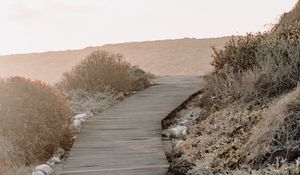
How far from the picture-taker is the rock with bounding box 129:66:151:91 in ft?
67.3

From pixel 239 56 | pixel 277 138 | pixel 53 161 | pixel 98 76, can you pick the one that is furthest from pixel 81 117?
pixel 277 138

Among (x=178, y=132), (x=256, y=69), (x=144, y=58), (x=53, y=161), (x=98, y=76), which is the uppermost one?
(x=256, y=69)

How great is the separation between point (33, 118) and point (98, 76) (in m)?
6.90

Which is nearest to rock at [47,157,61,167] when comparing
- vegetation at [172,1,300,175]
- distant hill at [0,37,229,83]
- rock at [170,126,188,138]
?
vegetation at [172,1,300,175]

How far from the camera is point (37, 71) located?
4619 cm

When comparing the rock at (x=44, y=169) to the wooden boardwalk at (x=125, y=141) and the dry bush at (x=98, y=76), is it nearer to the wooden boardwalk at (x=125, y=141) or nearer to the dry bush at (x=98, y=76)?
the wooden boardwalk at (x=125, y=141)

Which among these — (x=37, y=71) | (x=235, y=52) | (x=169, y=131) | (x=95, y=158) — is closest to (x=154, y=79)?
(x=235, y=52)

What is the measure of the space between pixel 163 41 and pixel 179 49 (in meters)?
3.43

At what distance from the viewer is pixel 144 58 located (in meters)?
47.9

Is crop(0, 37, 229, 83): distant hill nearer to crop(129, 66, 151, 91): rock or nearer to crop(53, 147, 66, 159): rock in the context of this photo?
crop(129, 66, 151, 91): rock

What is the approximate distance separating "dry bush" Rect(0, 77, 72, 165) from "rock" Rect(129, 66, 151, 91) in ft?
24.4

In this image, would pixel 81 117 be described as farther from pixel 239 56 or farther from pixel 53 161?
pixel 239 56

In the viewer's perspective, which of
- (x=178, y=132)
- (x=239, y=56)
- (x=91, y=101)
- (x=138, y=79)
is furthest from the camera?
(x=138, y=79)

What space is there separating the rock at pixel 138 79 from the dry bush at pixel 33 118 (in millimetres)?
7438
